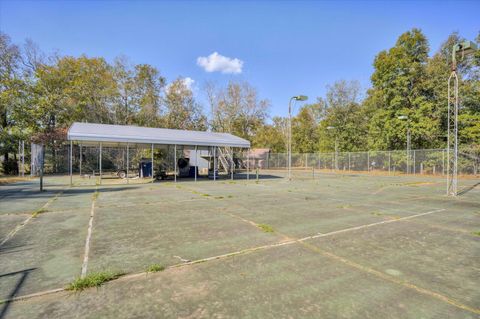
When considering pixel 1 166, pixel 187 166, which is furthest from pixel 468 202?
pixel 1 166

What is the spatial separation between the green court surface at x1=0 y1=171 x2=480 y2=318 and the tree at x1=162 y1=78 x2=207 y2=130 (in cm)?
2895

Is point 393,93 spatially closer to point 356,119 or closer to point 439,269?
point 356,119

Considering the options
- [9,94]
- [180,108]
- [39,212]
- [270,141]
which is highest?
[180,108]

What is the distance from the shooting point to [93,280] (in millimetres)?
3121

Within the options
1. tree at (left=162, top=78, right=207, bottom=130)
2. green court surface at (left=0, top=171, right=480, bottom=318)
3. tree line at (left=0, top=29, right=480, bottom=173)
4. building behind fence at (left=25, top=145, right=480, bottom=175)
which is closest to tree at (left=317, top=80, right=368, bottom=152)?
tree line at (left=0, top=29, right=480, bottom=173)


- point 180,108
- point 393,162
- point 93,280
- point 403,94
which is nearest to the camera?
point 93,280

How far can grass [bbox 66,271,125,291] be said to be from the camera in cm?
301

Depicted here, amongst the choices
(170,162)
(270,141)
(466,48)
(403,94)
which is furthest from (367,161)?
(170,162)

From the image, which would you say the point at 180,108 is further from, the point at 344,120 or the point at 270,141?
the point at 344,120

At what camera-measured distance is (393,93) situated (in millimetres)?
28375

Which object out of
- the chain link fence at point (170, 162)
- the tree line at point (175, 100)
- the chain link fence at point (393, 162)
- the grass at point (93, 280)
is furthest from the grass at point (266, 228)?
the tree line at point (175, 100)

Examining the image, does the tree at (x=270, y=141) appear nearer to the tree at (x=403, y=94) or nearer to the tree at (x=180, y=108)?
the tree at (x=180, y=108)

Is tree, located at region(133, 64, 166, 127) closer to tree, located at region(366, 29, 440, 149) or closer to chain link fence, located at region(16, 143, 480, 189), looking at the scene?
chain link fence, located at region(16, 143, 480, 189)

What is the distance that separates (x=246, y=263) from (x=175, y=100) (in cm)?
3423
